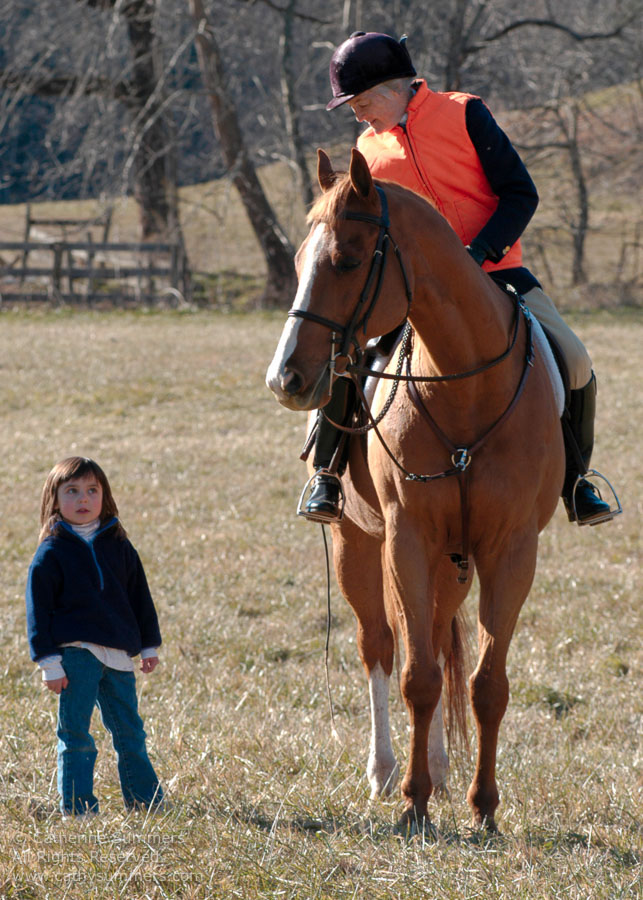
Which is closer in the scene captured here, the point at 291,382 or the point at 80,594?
the point at 291,382

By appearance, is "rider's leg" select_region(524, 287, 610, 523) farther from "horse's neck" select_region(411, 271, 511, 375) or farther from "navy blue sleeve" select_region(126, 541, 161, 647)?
"navy blue sleeve" select_region(126, 541, 161, 647)

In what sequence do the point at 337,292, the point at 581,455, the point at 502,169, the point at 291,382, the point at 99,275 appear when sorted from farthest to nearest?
the point at 99,275
the point at 581,455
the point at 502,169
the point at 337,292
the point at 291,382

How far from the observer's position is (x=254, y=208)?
27.3 meters

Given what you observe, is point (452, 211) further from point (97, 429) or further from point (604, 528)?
point (97, 429)

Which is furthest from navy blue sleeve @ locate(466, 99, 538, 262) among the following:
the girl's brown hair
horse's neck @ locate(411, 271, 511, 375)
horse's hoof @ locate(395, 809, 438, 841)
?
horse's hoof @ locate(395, 809, 438, 841)

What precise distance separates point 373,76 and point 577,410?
1.76m

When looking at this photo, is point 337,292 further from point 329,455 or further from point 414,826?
point 414,826

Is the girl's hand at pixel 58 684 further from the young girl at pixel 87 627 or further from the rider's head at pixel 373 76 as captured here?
the rider's head at pixel 373 76

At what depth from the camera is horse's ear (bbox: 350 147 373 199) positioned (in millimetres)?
3404

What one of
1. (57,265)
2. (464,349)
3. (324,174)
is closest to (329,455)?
(464,349)

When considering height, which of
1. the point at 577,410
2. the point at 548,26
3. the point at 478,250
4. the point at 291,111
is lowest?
the point at 577,410

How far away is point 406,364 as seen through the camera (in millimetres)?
4203

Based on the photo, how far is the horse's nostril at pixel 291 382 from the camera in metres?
3.25

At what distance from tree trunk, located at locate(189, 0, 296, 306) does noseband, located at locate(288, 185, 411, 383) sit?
2234 cm
